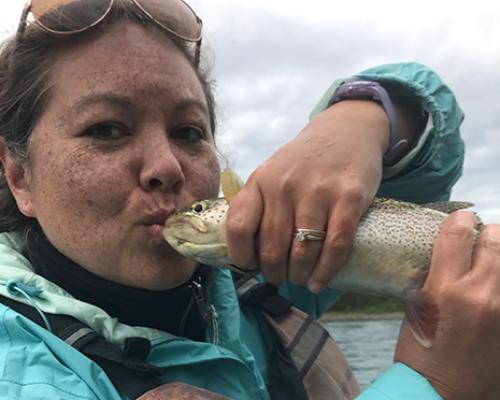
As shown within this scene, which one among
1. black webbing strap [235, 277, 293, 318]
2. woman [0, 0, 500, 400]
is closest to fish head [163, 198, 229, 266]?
woman [0, 0, 500, 400]

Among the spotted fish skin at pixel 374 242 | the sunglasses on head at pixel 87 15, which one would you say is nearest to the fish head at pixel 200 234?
the spotted fish skin at pixel 374 242

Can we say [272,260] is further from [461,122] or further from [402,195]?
[461,122]

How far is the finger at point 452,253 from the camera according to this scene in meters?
2.25

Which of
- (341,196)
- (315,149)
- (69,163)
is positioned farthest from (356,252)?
(69,163)

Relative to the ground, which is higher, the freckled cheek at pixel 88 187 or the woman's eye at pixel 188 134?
the woman's eye at pixel 188 134

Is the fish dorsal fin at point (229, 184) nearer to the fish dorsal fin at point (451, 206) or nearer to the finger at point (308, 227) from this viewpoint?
the finger at point (308, 227)

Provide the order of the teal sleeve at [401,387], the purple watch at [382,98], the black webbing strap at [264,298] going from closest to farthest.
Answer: the teal sleeve at [401,387] < the purple watch at [382,98] < the black webbing strap at [264,298]

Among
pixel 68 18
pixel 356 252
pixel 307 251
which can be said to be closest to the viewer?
pixel 307 251

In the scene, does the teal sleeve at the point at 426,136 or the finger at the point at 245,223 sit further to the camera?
the teal sleeve at the point at 426,136

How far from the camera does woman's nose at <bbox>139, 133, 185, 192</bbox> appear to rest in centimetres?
272

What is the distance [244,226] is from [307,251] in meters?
0.24

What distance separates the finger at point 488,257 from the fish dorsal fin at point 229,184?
97cm

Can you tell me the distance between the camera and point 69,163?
2.80 meters

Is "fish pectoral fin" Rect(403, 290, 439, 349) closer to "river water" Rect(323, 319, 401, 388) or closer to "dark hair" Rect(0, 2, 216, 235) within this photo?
"dark hair" Rect(0, 2, 216, 235)
